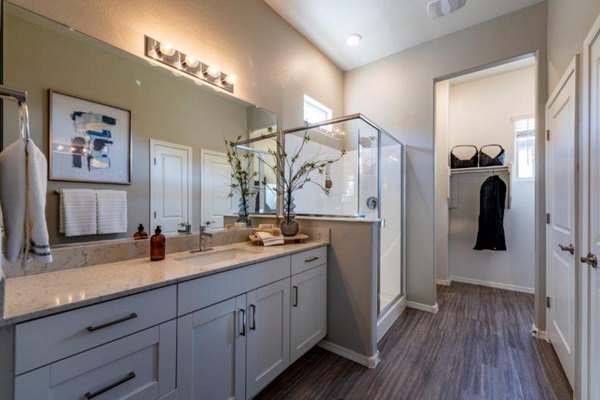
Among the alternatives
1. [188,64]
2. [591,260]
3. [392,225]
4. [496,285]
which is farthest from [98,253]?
[496,285]

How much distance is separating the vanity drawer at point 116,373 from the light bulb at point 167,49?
1629mm

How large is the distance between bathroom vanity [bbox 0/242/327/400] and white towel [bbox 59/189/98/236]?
207mm

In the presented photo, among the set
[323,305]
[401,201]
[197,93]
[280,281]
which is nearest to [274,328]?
[280,281]

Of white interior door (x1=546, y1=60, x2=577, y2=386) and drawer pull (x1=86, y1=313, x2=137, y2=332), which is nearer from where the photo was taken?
drawer pull (x1=86, y1=313, x2=137, y2=332)

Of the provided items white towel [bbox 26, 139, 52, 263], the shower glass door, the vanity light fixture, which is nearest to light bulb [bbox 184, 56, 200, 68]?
the vanity light fixture

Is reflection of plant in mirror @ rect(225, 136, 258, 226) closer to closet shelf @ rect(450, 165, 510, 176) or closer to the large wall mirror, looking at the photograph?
the large wall mirror

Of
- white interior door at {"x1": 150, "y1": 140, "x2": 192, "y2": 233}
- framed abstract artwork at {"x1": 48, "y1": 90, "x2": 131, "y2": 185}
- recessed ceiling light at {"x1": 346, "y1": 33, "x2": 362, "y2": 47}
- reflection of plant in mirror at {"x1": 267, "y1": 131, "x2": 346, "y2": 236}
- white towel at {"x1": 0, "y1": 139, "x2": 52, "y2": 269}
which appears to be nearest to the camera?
white towel at {"x1": 0, "y1": 139, "x2": 52, "y2": 269}

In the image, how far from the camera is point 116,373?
3.27 ft

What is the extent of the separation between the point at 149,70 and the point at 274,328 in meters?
1.81

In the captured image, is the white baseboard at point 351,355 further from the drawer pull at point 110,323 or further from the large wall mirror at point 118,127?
the drawer pull at point 110,323

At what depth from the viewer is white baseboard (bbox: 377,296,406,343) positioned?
7.86 feet

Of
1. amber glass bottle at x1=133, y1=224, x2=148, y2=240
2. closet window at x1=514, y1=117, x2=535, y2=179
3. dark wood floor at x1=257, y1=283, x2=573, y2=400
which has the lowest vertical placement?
dark wood floor at x1=257, y1=283, x2=573, y2=400

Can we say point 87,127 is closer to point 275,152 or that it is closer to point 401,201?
point 275,152

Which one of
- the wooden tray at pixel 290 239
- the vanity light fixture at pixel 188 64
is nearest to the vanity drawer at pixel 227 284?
the wooden tray at pixel 290 239
